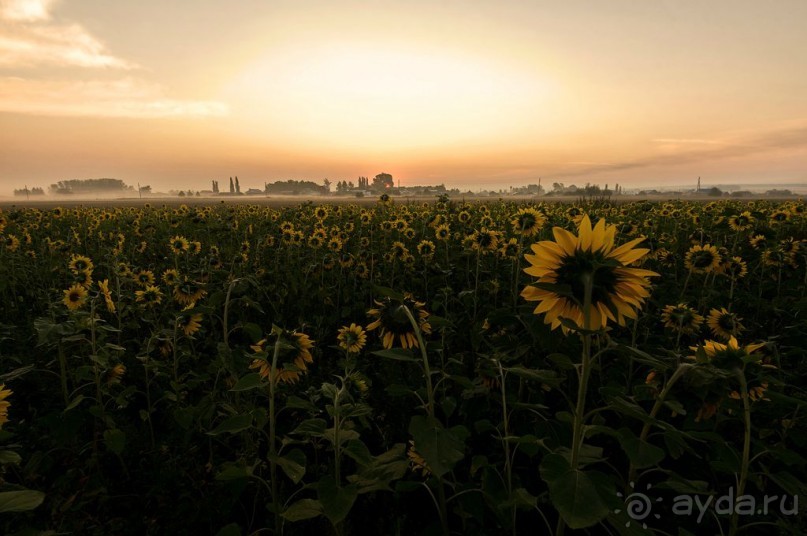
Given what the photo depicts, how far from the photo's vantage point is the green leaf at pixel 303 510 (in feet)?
5.17

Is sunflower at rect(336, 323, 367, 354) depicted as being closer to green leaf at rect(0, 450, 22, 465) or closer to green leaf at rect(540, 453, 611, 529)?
green leaf at rect(0, 450, 22, 465)

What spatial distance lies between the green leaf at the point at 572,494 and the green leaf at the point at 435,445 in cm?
27

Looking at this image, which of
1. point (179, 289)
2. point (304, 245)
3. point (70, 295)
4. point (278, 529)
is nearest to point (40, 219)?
point (304, 245)

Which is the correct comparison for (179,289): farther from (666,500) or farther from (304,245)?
(304,245)

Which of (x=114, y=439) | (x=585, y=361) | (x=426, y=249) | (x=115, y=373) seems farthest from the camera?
(x=426, y=249)

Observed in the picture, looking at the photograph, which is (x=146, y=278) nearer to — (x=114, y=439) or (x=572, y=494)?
(x=114, y=439)

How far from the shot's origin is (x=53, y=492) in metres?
2.56

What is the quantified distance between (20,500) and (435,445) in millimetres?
1163

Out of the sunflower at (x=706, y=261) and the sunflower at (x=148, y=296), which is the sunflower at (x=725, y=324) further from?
the sunflower at (x=148, y=296)

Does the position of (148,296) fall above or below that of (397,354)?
below

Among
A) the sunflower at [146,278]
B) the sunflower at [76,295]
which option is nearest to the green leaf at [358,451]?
the sunflower at [76,295]

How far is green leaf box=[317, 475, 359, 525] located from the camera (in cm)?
143

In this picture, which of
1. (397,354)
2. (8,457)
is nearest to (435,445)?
(397,354)

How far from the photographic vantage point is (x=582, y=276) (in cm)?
129
